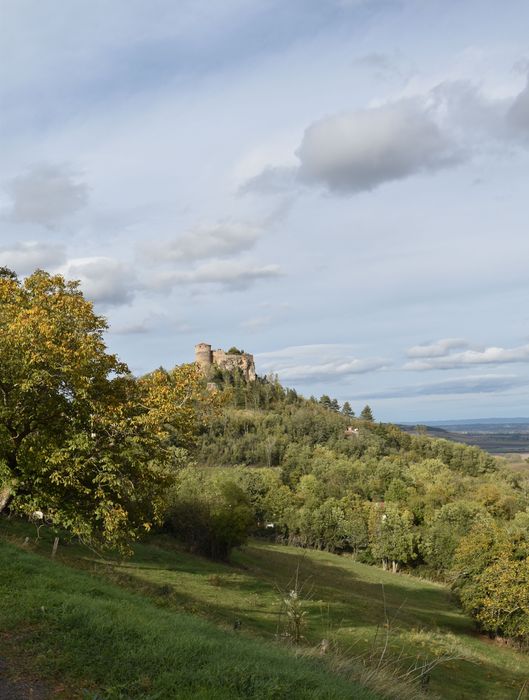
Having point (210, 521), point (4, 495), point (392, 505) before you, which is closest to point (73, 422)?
point (4, 495)

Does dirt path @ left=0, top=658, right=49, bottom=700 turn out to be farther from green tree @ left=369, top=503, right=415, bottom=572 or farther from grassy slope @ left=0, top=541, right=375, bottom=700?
green tree @ left=369, top=503, right=415, bottom=572

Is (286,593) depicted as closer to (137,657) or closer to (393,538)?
(137,657)

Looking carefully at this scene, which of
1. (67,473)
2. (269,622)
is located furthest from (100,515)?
(269,622)

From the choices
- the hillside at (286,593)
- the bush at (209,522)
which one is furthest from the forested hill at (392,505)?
the bush at (209,522)

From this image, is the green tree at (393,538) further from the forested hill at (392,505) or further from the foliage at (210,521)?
the foliage at (210,521)

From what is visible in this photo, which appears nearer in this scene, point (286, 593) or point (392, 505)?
point (286, 593)

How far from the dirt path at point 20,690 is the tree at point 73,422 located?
824 centimetres

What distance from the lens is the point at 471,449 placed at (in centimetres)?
15662

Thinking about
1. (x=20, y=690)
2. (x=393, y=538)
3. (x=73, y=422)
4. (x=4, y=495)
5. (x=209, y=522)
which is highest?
(x=73, y=422)

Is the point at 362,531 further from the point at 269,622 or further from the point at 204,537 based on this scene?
the point at 269,622

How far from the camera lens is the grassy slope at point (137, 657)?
727 centimetres

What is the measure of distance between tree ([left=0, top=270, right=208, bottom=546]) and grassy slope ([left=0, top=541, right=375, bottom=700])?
17.6 ft

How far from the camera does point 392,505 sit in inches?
3605

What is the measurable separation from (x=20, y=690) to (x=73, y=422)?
9811 mm
